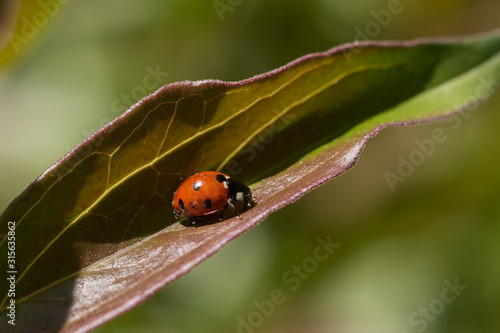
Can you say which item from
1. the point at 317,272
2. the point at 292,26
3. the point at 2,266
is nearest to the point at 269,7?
the point at 292,26

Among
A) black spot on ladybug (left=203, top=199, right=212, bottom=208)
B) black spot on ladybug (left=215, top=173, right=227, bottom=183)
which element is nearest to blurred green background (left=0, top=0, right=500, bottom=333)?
black spot on ladybug (left=203, top=199, right=212, bottom=208)

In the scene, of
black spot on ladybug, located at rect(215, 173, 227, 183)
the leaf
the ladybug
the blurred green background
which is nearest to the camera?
the leaf

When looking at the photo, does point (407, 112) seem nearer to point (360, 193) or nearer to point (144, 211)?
point (144, 211)

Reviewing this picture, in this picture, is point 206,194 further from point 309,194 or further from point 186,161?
point 309,194

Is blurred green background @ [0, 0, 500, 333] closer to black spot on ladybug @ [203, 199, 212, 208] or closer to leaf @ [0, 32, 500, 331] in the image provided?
black spot on ladybug @ [203, 199, 212, 208]

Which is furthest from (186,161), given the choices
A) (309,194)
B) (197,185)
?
(309,194)

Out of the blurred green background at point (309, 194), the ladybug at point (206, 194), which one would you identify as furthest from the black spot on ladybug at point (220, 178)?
the blurred green background at point (309, 194)
